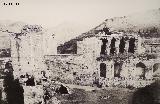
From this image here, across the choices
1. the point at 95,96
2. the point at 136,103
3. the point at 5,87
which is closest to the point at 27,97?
the point at 5,87

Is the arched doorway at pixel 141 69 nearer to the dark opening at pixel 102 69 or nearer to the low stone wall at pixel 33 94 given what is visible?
the dark opening at pixel 102 69

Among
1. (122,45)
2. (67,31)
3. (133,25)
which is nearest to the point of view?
(67,31)

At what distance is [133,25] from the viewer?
3850mm

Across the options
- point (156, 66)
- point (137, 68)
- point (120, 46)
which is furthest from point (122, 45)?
point (156, 66)

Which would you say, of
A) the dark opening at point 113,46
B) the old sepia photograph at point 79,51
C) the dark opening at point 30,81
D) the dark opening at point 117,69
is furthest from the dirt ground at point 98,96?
the dark opening at point 113,46

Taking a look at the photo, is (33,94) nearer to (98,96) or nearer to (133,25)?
(98,96)

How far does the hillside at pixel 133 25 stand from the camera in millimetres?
3797

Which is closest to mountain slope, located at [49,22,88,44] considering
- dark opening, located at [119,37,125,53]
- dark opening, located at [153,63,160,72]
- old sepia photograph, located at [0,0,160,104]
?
old sepia photograph, located at [0,0,160,104]

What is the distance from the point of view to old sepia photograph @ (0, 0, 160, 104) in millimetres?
3742

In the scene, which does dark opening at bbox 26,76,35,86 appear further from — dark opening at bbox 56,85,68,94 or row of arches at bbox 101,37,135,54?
row of arches at bbox 101,37,135,54

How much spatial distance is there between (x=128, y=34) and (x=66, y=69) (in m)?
0.87

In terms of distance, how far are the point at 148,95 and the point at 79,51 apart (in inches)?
40.9

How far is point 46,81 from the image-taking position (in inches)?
155

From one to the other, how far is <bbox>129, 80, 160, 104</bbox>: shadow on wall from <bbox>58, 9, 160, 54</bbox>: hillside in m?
0.67
